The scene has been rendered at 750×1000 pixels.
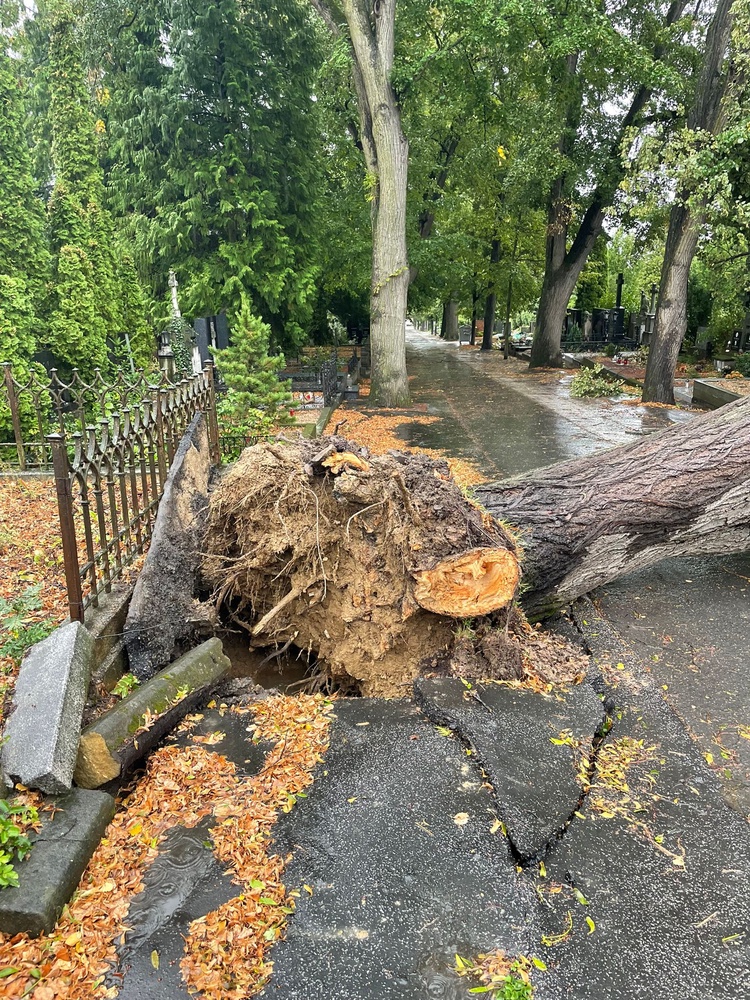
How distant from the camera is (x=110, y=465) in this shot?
3.86m

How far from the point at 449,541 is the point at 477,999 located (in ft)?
7.67

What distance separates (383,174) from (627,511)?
34.7ft

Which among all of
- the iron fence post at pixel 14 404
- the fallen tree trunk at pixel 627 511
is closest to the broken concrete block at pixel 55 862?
the fallen tree trunk at pixel 627 511

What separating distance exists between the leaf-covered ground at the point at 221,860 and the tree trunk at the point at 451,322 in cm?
4079

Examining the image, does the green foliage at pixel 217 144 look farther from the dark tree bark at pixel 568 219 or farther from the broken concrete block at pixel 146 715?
the broken concrete block at pixel 146 715

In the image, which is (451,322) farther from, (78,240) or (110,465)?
(110,465)

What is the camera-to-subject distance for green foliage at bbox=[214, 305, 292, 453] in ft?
28.4

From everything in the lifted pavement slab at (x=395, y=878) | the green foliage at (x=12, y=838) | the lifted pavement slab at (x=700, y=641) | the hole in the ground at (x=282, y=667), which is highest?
the green foliage at (x=12, y=838)

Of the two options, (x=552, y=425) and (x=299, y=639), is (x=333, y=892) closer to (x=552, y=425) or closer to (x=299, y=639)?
(x=299, y=639)

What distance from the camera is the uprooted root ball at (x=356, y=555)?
3951 millimetres

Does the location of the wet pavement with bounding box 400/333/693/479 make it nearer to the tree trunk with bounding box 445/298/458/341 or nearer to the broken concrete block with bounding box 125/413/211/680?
the broken concrete block with bounding box 125/413/211/680

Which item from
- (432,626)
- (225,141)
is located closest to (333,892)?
(432,626)

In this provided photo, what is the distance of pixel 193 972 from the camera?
2.19 m

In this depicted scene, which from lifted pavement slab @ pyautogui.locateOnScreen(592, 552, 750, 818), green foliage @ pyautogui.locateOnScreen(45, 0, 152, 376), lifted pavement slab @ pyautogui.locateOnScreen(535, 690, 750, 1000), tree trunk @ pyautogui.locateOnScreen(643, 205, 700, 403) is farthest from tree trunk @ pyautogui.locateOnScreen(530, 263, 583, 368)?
lifted pavement slab @ pyautogui.locateOnScreen(535, 690, 750, 1000)
